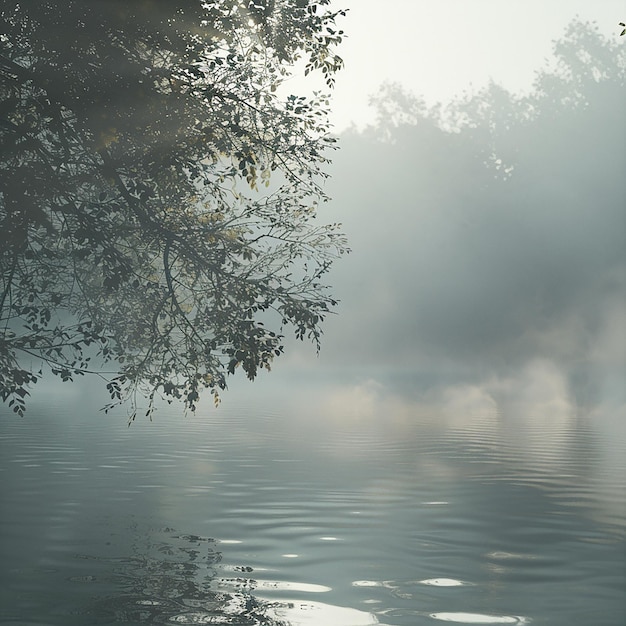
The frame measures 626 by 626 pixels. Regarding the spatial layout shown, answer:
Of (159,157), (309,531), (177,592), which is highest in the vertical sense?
(159,157)

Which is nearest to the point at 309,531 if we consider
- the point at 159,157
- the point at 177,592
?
the point at 177,592

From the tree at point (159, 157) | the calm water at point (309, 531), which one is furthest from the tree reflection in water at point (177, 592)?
the tree at point (159, 157)

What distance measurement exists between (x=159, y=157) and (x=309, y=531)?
6134 mm

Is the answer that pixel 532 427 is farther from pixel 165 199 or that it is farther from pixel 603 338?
pixel 603 338

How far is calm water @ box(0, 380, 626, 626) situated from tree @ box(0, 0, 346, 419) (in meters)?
2.50

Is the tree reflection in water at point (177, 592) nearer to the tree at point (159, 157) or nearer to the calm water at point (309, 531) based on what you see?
the calm water at point (309, 531)

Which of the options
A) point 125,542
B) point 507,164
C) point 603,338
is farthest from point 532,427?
point 507,164

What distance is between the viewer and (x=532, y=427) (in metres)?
41.4

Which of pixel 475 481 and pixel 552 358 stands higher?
pixel 552 358

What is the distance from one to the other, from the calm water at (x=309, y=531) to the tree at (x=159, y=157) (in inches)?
98.5

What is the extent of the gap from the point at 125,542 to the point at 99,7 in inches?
290

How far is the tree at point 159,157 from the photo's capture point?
1519 cm

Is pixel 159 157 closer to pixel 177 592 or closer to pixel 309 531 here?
pixel 309 531

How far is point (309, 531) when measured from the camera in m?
16.1
